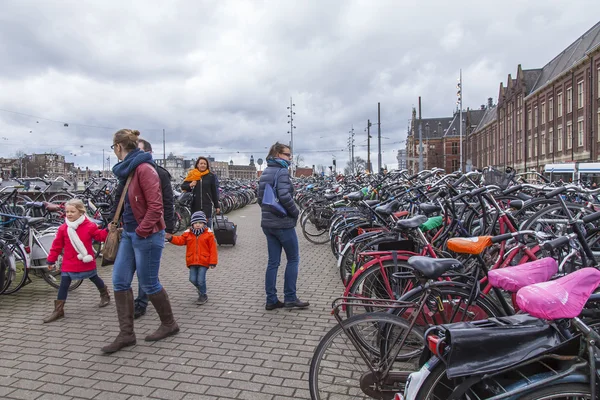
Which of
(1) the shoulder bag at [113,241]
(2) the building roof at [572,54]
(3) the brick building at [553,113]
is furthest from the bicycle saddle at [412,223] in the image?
(2) the building roof at [572,54]

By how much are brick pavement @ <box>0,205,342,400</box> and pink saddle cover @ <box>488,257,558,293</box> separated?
59.5 inches

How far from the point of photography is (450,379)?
186cm

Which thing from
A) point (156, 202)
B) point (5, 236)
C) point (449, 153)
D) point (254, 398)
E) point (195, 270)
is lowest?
point (254, 398)

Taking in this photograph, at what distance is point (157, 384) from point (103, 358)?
773mm

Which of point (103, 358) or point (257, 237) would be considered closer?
point (103, 358)

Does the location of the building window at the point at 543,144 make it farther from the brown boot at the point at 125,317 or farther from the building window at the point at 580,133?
the brown boot at the point at 125,317

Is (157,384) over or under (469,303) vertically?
under

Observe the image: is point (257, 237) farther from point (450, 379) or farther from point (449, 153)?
point (449, 153)

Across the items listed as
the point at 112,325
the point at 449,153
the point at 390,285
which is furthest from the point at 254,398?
the point at 449,153

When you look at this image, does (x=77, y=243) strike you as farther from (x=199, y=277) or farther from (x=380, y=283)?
(x=380, y=283)

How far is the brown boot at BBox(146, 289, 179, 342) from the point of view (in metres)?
4.05

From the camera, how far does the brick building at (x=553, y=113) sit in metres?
35.0

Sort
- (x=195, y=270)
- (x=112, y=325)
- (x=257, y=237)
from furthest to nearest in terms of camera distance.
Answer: (x=257, y=237) → (x=195, y=270) → (x=112, y=325)

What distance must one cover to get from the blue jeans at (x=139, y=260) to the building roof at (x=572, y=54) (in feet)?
127
